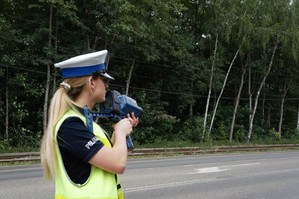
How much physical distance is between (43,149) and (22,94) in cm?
2074

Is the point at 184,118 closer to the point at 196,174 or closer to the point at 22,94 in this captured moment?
the point at 22,94

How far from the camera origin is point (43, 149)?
7.15 feet

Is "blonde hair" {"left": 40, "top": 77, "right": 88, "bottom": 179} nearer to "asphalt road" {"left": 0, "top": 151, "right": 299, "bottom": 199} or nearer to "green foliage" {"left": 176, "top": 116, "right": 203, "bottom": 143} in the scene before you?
"asphalt road" {"left": 0, "top": 151, "right": 299, "bottom": 199}

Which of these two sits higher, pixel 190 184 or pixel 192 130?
pixel 190 184

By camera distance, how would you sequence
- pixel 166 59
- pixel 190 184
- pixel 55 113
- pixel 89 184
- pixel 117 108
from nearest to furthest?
1. pixel 89 184
2. pixel 55 113
3. pixel 117 108
4. pixel 190 184
5. pixel 166 59

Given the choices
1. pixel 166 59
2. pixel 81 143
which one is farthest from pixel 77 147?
pixel 166 59

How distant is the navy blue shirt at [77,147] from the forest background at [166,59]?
17235 mm

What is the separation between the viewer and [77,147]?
6.74 feet

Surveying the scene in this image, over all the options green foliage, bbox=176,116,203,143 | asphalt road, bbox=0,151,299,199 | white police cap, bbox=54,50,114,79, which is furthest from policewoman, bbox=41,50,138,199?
green foliage, bbox=176,116,203,143

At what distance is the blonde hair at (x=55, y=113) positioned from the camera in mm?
2127

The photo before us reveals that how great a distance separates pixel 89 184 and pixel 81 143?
0.21 m

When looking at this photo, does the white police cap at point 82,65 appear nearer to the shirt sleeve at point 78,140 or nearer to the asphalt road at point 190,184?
the shirt sleeve at point 78,140

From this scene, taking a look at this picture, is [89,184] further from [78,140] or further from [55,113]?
[55,113]

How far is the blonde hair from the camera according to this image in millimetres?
2127
